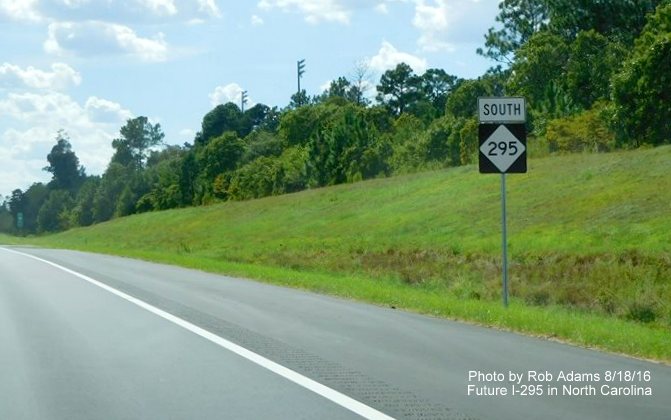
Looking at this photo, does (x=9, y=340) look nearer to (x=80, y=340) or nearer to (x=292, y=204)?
(x=80, y=340)

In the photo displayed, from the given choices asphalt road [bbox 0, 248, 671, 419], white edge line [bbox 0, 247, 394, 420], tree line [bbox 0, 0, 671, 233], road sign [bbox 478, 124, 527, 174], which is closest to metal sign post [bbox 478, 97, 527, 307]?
road sign [bbox 478, 124, 527, 174]

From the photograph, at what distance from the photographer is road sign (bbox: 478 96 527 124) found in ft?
60.8

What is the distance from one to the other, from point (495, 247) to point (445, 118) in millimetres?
49994

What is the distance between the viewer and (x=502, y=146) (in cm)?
1870

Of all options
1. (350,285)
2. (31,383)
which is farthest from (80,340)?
(350,285)

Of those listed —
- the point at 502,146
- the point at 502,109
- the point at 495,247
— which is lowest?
Result: the point at 495,247

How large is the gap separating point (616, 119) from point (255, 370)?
49.3 metres

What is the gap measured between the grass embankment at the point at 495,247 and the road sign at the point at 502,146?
2519 millimetres

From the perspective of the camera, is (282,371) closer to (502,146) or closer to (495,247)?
(502,146)

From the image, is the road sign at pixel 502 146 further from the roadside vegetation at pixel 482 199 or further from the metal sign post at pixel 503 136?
the roadside vegetation at pixel 482 199

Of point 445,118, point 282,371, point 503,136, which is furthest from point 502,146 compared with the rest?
point 445,118

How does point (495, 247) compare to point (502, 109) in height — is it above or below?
below

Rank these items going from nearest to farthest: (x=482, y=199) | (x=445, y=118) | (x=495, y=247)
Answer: (x=495, y=247)
(x=482, y=199)
(x=445, y=118)

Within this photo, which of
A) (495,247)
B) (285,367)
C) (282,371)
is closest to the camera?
(282,371)
